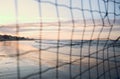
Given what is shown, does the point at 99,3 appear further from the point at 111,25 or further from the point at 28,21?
the point at 28,21

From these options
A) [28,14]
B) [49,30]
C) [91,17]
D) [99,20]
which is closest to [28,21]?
[28,14]

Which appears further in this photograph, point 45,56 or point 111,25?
point 45,56

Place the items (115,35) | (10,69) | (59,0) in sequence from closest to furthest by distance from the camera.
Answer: (59,0) < (115,35) < (10,69)

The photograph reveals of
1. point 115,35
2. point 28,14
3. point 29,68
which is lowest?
point 29,68

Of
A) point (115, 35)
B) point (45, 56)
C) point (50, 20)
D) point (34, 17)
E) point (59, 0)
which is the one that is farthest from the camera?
point (45, 56)

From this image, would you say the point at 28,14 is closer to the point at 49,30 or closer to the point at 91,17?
the point at 49,30

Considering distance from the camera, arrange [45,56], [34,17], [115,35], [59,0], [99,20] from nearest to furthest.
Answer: [34,17]
[59,0]
[99,20]
[115,35]
[45,56]

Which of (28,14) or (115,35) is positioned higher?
(28,14)

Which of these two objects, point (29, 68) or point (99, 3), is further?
point (29, 68)

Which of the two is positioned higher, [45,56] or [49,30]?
[49,30]

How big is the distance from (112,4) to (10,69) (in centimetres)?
315

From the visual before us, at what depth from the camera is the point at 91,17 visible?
366 centimetres

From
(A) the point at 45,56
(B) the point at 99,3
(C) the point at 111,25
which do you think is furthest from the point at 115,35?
(A) the point at 45,56

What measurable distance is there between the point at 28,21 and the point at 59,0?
506 mm
